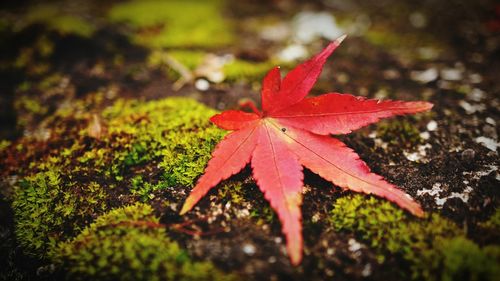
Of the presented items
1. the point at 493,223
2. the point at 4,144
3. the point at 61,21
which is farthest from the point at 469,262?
the point at 61,21

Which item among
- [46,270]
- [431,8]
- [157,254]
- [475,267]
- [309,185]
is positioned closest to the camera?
[475,267]

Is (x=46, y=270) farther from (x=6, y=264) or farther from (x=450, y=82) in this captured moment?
(x=450, y=82)

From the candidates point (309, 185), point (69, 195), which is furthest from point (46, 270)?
point (309, 185)

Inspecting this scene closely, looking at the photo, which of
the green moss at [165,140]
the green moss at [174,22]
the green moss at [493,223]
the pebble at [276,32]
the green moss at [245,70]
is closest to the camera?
the green moss at [493,223]

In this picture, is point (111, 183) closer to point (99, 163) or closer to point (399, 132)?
point (99, 163)

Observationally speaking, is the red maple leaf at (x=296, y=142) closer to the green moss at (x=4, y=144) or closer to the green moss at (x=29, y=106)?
the green moss at (x=4, y=144)

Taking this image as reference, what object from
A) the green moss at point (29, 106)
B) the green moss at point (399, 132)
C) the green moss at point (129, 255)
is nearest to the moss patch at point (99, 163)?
the green moss at point (129, 255)

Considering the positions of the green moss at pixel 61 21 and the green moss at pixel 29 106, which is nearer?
the green moss at pixel 29 106

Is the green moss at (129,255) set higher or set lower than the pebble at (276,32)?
lower
